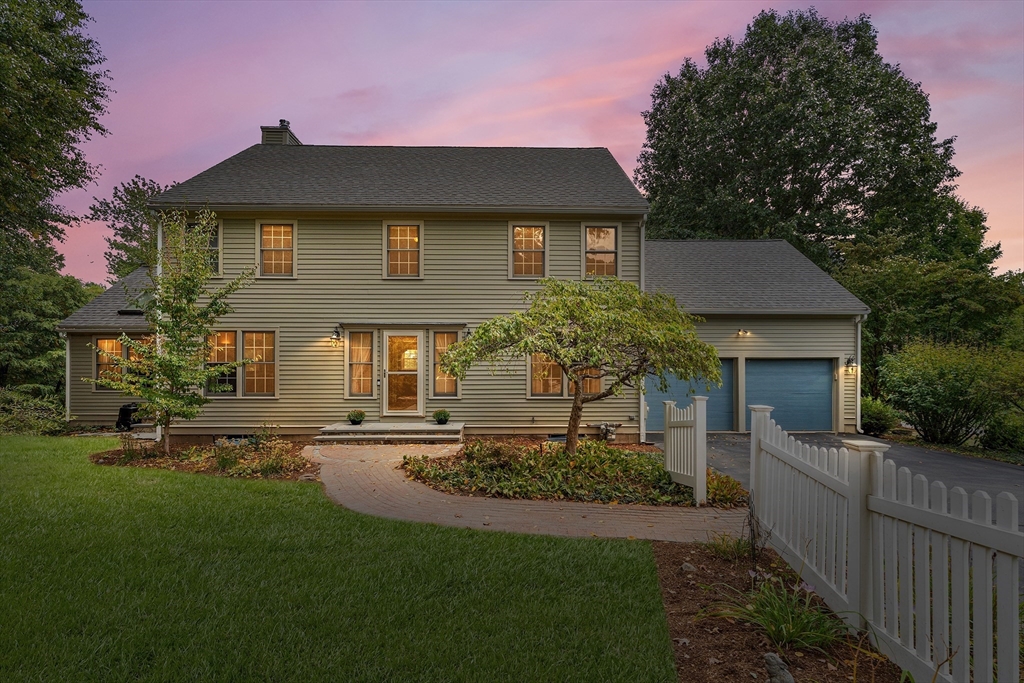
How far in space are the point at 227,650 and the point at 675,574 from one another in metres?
3.14

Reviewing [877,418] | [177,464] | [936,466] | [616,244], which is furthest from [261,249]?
[877,418]

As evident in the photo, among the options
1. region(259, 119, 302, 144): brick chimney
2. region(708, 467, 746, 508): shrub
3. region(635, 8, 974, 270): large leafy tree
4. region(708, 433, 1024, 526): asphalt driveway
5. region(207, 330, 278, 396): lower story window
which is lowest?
region(708, 433, 1024, 526): asphalt driveway

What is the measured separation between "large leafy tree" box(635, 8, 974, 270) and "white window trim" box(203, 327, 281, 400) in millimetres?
19725

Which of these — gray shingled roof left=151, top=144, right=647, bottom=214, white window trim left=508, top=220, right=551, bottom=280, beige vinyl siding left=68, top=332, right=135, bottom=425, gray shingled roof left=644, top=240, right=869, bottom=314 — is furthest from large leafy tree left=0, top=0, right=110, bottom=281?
gray shingled roof left=644, top=240, right=869, bottom=314

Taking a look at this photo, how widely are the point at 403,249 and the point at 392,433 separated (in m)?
4.31

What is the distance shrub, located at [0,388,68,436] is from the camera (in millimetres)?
12914

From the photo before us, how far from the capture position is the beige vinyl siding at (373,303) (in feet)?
39.0

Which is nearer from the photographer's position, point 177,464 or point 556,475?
point 556,475

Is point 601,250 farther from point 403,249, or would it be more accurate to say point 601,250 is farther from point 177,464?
point 177,464

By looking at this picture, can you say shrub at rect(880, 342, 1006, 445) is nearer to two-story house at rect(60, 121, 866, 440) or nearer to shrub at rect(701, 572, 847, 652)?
two-story house at rect(60, 121, 866, 440)

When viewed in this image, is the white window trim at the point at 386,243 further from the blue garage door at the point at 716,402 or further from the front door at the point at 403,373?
the blue garage door at the point at 716,402

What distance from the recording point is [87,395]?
1472 centimetres

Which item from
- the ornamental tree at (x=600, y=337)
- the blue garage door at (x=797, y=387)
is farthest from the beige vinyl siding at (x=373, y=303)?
the blue garage door at (x=797, y=387)

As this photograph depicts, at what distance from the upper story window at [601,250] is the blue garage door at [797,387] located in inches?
193
